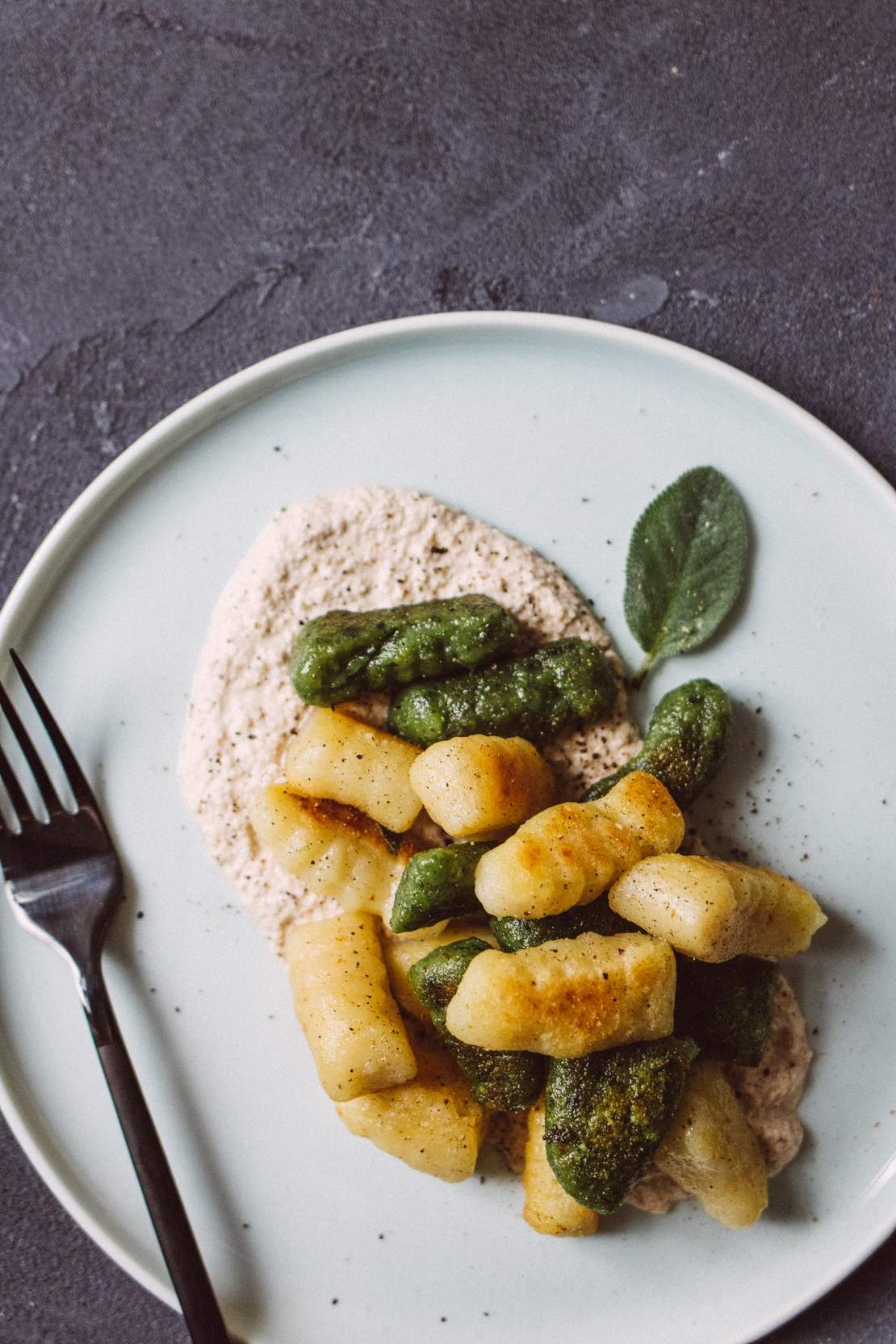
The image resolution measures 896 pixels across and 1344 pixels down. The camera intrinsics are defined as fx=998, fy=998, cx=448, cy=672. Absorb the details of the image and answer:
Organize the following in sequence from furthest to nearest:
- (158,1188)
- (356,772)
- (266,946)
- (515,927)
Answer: (266,946)
(158,1188)
(356,772)
(515,927)

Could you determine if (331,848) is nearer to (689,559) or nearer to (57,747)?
(57,747)

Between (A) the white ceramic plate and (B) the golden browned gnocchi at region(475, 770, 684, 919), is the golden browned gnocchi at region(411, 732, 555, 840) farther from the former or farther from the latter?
(A) the white ceramic plate

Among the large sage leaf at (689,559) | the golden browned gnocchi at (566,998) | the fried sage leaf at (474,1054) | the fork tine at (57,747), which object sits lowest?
the fork tine at (57,747)

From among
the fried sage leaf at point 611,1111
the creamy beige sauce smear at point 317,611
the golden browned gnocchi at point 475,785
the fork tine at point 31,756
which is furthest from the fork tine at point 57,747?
the fried sage leaf at point 611,1111

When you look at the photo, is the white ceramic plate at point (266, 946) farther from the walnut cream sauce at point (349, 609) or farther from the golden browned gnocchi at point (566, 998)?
the golden browned gnocchi at point (566, 998)

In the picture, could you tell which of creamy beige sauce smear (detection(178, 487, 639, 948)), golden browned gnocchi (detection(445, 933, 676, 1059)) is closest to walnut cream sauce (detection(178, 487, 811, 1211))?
creamy beige sauce smear (detection(178, 487, 639, 948))

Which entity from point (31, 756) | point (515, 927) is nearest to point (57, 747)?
point (31, 756)
